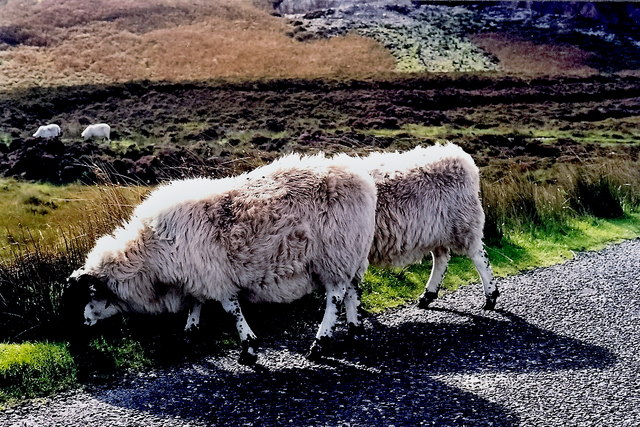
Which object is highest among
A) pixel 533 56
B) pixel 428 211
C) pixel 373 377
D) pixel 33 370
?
pixel 533 56

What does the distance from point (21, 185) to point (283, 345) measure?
1670 centimetres

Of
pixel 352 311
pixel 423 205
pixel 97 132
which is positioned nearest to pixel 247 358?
pixel 352 311

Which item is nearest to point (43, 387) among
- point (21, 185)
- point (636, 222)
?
point (636, 222)

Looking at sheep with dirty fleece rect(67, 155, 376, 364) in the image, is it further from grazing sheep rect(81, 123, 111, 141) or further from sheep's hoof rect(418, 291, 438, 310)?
Result: grazing sheep rect(81, 123, 111, 141)

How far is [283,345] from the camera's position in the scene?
686 centimetres

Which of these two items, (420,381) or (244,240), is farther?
(244,240)

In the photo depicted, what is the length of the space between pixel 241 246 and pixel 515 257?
5.54 metres

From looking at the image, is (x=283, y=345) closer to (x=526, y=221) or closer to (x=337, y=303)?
(x=337, y=303)

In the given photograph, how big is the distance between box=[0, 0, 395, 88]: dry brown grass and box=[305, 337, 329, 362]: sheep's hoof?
3192cm

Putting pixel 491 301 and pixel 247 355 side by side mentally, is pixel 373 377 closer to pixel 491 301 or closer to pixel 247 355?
pixel 247 355

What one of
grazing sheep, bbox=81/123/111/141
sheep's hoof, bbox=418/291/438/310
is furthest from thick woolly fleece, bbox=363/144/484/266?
grazing sheep, bbox=81/123/111/141

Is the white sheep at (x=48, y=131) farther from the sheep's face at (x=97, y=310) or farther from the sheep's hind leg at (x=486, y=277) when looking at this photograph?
the sheep's hind leg at (x=486, y=277)

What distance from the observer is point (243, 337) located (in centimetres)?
635

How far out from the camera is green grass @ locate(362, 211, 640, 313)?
8.61 meters
